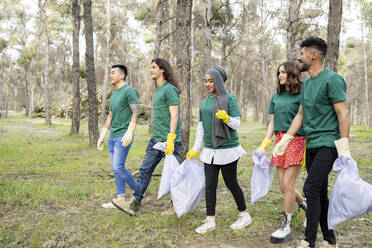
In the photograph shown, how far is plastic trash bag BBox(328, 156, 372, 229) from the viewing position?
2.54m

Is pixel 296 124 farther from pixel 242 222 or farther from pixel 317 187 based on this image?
pixel 242 222

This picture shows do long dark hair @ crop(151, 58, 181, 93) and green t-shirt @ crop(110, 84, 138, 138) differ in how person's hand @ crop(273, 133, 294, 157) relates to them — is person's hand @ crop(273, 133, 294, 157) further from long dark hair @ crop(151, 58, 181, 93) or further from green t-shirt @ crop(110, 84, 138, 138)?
green t-shirt @ crop(110, 84, 138, 138)

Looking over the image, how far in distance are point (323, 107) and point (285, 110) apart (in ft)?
2.00

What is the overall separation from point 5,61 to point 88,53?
4475cm

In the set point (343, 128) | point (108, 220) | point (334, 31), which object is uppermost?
point (334, 31)

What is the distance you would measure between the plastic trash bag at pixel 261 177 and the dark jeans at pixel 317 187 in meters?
0.62

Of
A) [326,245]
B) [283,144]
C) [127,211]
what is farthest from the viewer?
[127,211]

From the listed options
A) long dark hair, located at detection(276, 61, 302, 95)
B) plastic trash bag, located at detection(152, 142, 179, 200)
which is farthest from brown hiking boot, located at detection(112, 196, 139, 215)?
long dark hair, located at detection(276, 61, 302, 95)

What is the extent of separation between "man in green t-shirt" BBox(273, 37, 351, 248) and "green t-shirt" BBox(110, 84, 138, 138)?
87.6 inches

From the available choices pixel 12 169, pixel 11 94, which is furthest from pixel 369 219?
pixel 11 94

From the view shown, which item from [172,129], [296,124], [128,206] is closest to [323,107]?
[296,124]

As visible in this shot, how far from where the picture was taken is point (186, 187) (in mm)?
3500

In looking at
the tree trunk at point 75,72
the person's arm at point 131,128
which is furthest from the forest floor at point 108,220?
the tree trunk at point 75,72

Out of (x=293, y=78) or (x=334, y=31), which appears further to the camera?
(x=334, y=31)
